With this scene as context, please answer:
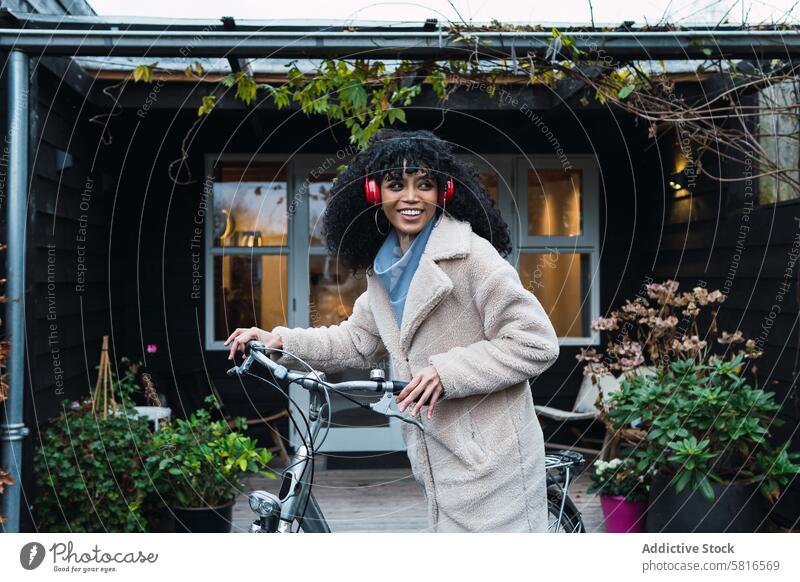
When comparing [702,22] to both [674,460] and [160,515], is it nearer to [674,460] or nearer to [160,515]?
[674,460]

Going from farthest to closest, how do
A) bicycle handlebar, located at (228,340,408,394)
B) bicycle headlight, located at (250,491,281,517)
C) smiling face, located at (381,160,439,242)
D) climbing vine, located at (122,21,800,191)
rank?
climbing vine, located at (122,21,800,191) < smiling face, located at (381,160,439,242) < bicycle headlight, located at (250,491,281,517) < bicycle handlebar, located at (228,340,408,394)

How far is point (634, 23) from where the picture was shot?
314cm

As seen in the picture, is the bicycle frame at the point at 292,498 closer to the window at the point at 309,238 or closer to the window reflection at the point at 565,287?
the window at the point at 309,238

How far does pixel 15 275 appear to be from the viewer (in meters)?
2.91

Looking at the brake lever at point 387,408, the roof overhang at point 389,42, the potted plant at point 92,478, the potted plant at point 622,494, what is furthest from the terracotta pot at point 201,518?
the roof overhang at point 389,42

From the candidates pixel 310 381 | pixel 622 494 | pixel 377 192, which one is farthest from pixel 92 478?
pixel 622 494

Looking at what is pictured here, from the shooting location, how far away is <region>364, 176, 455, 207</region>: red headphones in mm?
2117

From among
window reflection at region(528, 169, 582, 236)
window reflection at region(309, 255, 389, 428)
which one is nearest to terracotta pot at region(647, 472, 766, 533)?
window reflection at region(309, 255, 389, 428)

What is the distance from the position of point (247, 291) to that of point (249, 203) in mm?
567

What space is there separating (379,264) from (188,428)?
1731 mm

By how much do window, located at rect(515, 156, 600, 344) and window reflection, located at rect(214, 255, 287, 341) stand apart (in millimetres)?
1537

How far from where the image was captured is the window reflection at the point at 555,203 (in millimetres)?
5363

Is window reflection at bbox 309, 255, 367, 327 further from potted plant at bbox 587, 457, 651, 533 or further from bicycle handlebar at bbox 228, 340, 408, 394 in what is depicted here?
bicycle handlebar at bbox 228, 340, 408, 394

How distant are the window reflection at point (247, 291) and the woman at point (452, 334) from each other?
308 cm
